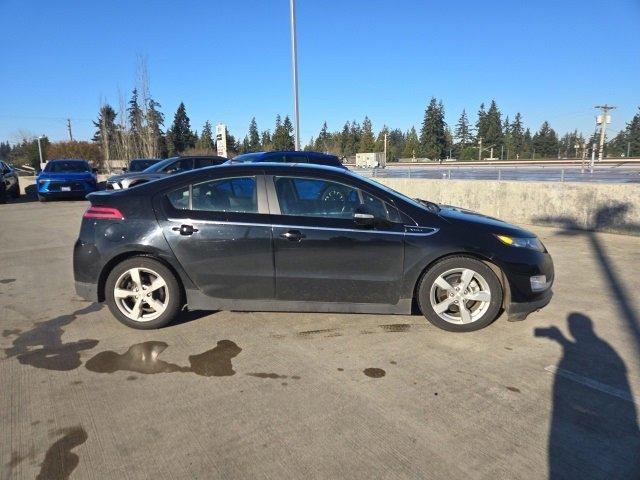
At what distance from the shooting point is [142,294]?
421cm

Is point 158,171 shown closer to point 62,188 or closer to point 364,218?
point 62,188

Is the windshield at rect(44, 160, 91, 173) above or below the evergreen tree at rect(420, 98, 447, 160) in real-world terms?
below

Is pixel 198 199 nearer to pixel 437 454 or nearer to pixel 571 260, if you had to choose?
pixel 437 454

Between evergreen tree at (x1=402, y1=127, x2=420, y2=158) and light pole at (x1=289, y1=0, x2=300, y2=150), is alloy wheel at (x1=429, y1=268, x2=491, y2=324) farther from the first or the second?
evergreen tree at (x1=402, y1=127, x2=420, y2=158)

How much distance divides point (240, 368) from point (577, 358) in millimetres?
2652

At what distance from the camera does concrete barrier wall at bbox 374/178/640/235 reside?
8867 millimetres

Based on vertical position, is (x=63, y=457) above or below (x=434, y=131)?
below

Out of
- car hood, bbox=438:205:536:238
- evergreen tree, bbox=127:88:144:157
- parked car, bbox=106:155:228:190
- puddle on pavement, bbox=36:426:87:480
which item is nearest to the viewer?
puddle on pavement, bbox=36:426:87:480

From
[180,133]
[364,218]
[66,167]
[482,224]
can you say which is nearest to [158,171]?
[66,167]

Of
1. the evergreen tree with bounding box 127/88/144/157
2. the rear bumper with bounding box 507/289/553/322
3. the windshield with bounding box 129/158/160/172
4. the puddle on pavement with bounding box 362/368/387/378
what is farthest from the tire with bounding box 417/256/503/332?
the evergreen tree with bounding box 127/88/144/157

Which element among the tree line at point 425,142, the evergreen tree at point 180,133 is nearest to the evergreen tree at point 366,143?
the tree line at point 425,142

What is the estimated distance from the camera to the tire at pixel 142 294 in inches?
165

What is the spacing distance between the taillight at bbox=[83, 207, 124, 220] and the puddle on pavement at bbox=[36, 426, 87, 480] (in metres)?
2.04

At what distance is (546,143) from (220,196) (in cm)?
10849
